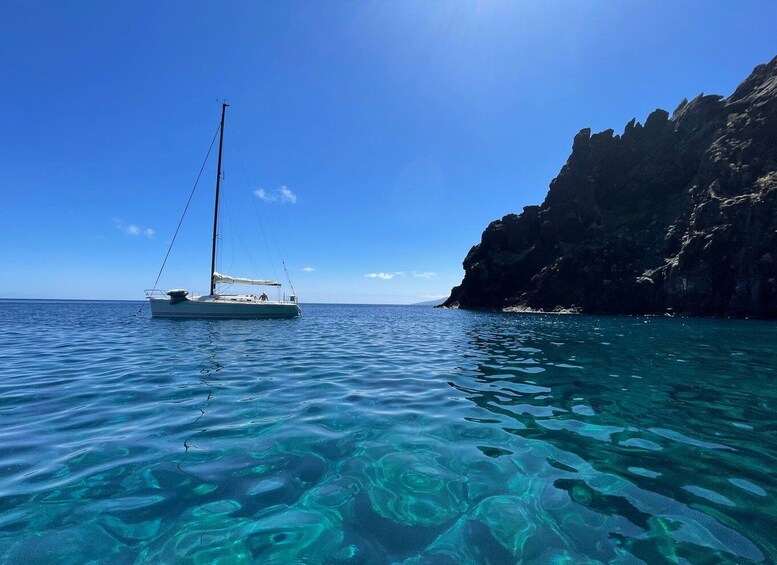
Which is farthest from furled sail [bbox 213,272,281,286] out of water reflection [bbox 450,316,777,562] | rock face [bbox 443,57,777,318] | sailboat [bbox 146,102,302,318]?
rock face [bbox 443,57,777,318]

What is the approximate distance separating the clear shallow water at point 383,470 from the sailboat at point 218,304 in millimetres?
24878

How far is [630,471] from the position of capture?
4492 mm

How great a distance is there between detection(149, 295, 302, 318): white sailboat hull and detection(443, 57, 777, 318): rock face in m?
70.3

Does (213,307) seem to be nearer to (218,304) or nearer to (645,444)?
(218,304)

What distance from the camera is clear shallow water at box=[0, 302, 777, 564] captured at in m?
3.12

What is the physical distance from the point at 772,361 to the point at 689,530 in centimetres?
1590

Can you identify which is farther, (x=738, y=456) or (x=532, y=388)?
(x=532, y=388)

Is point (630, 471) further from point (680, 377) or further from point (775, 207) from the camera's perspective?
point (775, 207)

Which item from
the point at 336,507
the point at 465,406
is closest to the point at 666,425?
the point at 465,406

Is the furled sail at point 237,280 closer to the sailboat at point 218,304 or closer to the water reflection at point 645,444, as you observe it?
the sailboat at point 218,304

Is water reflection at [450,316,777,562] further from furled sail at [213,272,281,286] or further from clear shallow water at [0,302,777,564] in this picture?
furled sail at [213,272,281,286]

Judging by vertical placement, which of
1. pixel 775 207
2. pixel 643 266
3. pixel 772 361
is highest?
pixel 775 207

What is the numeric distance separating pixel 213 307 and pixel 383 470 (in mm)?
33822

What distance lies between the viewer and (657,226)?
255ft
